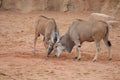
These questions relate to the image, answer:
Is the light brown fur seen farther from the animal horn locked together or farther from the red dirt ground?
the red dirt ground

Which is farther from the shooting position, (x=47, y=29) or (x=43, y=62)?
(x=47, y=29)

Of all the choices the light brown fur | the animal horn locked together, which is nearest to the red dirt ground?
the animal horn locked together

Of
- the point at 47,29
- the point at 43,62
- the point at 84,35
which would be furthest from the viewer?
the point at 47,29

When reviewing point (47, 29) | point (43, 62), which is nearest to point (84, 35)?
point (47, 29)

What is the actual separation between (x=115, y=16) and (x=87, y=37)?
404 inches

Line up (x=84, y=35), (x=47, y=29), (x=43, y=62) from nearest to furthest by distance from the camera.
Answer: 1. (x=43, y=62)
2. (x=84, y=35)
3. (x=47, y=29)

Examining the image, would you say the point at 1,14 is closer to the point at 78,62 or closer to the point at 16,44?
the point at 16,44

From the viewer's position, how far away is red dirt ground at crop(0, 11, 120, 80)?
1159cm

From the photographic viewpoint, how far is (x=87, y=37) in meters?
14.7

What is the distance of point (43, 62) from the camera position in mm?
13703

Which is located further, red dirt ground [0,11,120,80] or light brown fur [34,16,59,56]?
light brown fur [34,16,59,56]

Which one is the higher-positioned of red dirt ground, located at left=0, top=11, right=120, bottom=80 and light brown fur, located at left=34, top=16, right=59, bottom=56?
light brown fur, located at left=34, top=16, right=59, bottom=56

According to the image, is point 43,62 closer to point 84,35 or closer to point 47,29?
point 47,29

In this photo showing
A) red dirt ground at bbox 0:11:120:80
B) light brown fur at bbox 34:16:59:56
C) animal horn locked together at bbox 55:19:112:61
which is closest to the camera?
red dirt ground at bbox 0:11:120:80
